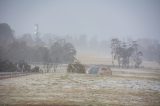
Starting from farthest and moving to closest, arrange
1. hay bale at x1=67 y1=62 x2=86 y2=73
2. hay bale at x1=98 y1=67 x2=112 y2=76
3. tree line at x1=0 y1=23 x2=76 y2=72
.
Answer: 1. tree line at x1=0 y1=23 x2=76 y2=72
2. hay bale at x1=67 y1=62 x2=86 y2=73
3. hay bale at x1=98 y1=67 x2=112 y2=76

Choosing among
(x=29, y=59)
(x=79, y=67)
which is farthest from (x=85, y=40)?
(x=79, y=67)

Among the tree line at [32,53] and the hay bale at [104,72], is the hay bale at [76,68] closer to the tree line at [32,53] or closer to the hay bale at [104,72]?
the hay bale at [104,72]

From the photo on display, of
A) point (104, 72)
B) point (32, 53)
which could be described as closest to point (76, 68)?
point (104, 72)

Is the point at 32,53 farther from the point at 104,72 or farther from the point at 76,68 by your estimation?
the point at 104,72

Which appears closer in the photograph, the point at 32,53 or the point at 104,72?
the point at 104,72

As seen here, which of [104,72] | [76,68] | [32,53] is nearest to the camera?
[104,72]

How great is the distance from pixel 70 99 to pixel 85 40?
16728cm

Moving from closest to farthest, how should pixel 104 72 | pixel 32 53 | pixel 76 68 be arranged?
pixel 104 72 < pixel 76 68 < pixel 32 53

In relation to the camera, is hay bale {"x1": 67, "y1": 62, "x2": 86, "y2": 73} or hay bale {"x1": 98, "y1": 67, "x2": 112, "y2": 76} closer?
hay bale {"x1": 98, "y1": 67, "x2": 112, "y2": 76}

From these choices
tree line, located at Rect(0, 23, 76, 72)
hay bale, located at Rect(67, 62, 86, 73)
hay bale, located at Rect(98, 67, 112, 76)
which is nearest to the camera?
hay bale, located at Rect(98, 67, 112, 76)

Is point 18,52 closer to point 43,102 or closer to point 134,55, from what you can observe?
point 134,55

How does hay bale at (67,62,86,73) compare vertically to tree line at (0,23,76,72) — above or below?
below

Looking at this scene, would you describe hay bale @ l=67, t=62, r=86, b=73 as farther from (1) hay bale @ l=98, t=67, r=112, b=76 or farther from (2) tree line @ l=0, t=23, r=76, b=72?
(2) tree line @ l=0, t=23, r=76, b=72

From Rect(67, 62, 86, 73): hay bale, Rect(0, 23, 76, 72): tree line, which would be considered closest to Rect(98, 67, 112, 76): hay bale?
Rect(67, 62, 86, 73): hay bale
